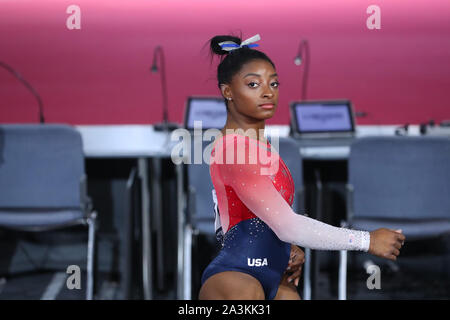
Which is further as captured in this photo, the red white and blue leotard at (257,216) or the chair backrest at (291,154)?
the chair backrest at (291,154)

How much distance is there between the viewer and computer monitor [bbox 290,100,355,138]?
297 cm

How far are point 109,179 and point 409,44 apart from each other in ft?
7.10

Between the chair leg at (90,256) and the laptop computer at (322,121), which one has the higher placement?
the laptop computer at (322,121)

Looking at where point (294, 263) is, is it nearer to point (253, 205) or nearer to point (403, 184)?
point (253, 205)

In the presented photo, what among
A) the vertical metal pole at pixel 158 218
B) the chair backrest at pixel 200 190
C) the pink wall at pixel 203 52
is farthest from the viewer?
the pink wall at pixel 203 52

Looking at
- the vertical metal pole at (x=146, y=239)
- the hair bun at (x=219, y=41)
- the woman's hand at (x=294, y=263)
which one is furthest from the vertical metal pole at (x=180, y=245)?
the hair bun at (x=219, y=41)

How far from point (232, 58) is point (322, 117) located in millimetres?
1998

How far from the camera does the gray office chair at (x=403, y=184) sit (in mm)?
2285

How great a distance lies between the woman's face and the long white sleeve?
8 cm

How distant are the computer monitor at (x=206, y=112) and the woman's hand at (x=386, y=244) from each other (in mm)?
2035

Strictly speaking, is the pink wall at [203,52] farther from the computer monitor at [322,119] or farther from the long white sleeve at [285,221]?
the long white sleeve at [285,221]

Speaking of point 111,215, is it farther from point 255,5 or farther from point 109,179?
point 255,5

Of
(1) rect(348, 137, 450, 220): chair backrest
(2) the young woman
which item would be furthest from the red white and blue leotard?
(1) rect(348, 137, 450, 220): chair backrest
